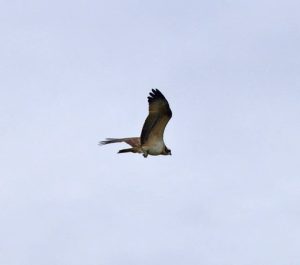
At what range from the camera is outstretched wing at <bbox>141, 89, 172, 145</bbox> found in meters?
89.8

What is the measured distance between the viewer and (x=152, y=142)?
9188 cm

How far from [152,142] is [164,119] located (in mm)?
1580

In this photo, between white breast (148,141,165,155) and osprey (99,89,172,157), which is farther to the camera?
white breast (148,141,165,155)

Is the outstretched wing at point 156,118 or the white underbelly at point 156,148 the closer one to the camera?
the outstretched wing at point 156,118

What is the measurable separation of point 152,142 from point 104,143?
80.0 inches

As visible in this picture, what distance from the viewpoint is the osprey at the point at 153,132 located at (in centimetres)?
8988

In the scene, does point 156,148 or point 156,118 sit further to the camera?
point 156,148

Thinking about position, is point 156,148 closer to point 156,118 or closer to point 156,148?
point 156,148

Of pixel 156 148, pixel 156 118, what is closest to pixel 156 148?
pixel 156 148

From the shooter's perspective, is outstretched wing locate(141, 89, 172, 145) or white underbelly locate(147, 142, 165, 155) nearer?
outstretched wing locate(141, 89, 172, 145)

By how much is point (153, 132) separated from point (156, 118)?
99 cm

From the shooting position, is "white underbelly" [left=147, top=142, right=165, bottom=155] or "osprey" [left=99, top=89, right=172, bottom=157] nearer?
"osprey" [left=99, top=89, right=172, bottom=157]

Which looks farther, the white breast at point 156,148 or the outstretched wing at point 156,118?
the white breast at point 156,148

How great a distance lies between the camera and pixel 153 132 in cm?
9138
